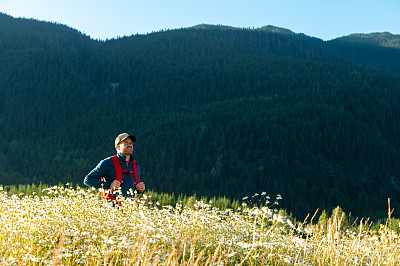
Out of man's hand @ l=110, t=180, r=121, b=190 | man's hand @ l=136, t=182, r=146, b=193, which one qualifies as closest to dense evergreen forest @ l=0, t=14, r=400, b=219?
man's hand @ l=136, t=182, r=146, b=193

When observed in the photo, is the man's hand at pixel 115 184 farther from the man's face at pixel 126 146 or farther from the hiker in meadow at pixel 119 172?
the man's face at pixel 126 146

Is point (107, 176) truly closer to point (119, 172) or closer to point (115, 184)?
point (119, 172)

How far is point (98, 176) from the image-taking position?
7211 mm

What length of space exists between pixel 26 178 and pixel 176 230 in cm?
8282

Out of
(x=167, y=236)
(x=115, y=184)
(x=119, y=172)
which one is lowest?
(x=167, y=236)

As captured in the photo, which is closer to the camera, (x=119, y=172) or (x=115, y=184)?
(x=115, y=184)

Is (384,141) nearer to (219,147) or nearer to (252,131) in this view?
(252,131)

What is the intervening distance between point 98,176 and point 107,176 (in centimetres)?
20

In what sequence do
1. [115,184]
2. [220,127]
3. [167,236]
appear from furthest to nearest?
[220,127] → [115,184] → [167,236]

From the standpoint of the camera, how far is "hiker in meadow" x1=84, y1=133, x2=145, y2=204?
7.11m

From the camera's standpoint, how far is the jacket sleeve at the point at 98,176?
7.07 metres

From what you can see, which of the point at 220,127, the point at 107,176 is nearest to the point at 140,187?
the point at 107,176

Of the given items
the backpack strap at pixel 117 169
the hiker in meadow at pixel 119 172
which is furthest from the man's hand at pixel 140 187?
the backpack strap at pixel 117 169

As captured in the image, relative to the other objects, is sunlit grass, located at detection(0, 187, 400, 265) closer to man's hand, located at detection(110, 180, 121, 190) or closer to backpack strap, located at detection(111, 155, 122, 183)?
man's hand, located at detection(110, 180, 121, 190)
